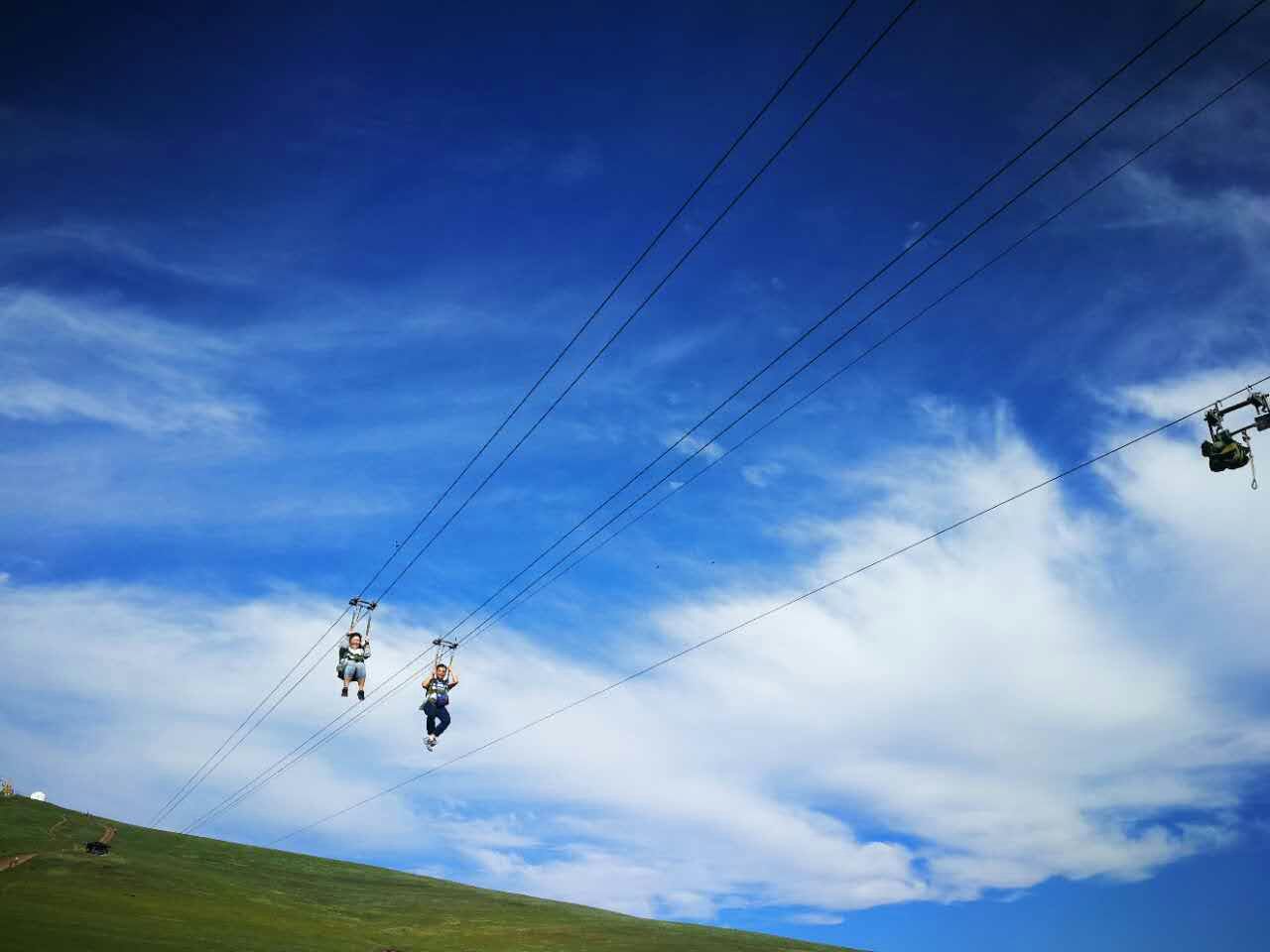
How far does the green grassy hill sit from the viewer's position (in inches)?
2208

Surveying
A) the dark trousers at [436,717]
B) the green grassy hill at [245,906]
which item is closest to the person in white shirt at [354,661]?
the dark trousers at [436,717]

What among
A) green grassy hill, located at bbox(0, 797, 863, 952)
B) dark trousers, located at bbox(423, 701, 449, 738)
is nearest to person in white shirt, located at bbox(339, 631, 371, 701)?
dark trousers, located at bbox(423, 701, 449, 738)

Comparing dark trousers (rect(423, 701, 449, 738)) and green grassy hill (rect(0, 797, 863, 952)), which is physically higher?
dark trousers (rect(423, 701, 449, 738))

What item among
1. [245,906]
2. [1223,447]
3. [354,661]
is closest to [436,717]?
[354,661]

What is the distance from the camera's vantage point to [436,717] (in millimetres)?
41000

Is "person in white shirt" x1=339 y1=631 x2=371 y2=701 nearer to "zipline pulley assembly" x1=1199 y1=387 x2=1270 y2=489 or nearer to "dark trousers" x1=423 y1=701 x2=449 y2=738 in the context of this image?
"dark trousers" x1=423 y1=701 x2=449 y2=738

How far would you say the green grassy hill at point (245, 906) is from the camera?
2208 inches

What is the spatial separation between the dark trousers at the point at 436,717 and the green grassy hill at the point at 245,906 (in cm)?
2448

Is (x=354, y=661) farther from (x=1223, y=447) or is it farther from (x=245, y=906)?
(x=245, y=906)

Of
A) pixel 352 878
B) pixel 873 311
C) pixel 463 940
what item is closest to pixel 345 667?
pixel 873 311

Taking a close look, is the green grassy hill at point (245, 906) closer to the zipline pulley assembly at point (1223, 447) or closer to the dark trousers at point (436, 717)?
the dark trousers at point (436, 717)

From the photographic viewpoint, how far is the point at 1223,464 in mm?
21969

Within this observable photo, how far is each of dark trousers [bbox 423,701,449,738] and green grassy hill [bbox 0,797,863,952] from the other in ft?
80.3

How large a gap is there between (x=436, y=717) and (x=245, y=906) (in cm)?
5213
